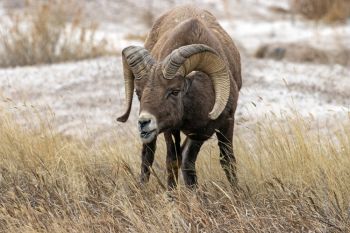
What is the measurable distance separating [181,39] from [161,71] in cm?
64

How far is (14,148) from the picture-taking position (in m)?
7.96

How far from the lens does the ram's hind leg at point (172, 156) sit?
7.59 metres

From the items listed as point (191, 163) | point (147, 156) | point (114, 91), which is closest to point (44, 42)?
point (114, 91)

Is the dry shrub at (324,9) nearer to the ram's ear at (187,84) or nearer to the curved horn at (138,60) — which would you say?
the ram's ear at (187,84)

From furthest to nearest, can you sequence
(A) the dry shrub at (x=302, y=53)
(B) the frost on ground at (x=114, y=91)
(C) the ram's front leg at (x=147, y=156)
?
(A) the dry shrub at (x=302, y=53) < (B) the frost on ground at (x=114, y=91) < (C) the ram's front leg at (x=147, y=156)

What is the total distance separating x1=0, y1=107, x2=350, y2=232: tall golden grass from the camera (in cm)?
618

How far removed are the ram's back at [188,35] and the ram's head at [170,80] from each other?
0.43m

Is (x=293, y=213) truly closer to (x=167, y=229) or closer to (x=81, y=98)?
(x=167, y=229)

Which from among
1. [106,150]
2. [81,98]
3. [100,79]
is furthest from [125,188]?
[100,79]

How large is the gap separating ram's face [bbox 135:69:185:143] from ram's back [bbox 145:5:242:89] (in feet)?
1.87

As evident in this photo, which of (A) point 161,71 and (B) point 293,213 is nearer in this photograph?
(B) point 293,213

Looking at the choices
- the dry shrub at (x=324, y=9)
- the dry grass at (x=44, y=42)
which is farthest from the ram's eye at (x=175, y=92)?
the dry shrub at (x=324, y=9)

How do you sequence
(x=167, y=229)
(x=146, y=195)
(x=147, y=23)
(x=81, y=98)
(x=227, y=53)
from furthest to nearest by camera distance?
(x=147, y=23) → (x=81, y=98) → (x=227, y=53) → (x=146, y=195) → (x=167, y=229)

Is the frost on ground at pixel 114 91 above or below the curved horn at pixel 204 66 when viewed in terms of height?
below
